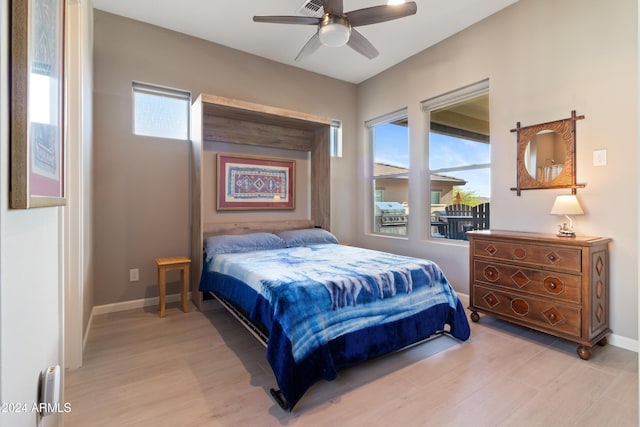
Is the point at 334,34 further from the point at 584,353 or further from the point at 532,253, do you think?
the point at 584,353

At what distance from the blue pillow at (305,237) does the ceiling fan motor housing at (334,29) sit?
7.14 feet

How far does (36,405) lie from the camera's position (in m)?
1.07

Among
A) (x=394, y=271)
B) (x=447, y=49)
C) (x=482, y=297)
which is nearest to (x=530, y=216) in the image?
(x=482, y=297)

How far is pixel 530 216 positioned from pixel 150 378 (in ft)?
11.4

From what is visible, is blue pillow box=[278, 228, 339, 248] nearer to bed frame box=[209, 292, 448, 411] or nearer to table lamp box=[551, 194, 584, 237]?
bed frame box=[209, 292, 448, 411]

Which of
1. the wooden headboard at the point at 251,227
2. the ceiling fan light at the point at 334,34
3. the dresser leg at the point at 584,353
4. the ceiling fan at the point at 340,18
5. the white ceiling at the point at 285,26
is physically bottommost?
the dresser leg at the point at 584,353

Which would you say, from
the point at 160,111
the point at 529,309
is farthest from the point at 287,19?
the point at 529,309

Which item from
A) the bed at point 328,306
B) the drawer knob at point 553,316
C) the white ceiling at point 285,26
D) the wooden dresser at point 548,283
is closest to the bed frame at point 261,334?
the bed at point 328,306

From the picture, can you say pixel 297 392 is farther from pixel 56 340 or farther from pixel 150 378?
pixel 56 340

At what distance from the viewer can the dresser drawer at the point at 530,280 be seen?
2.32m

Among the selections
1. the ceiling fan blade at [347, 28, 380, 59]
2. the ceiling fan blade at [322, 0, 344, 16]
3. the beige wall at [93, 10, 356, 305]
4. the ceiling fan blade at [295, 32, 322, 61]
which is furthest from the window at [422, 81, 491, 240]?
the beige wall at [93, 10, 356, 305]

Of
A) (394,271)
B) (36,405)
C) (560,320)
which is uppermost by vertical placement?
(394,271)

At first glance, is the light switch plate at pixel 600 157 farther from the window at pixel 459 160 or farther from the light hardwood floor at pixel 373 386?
the light hardwood floor at pixel 373 386

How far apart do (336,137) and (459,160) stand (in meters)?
1.98
